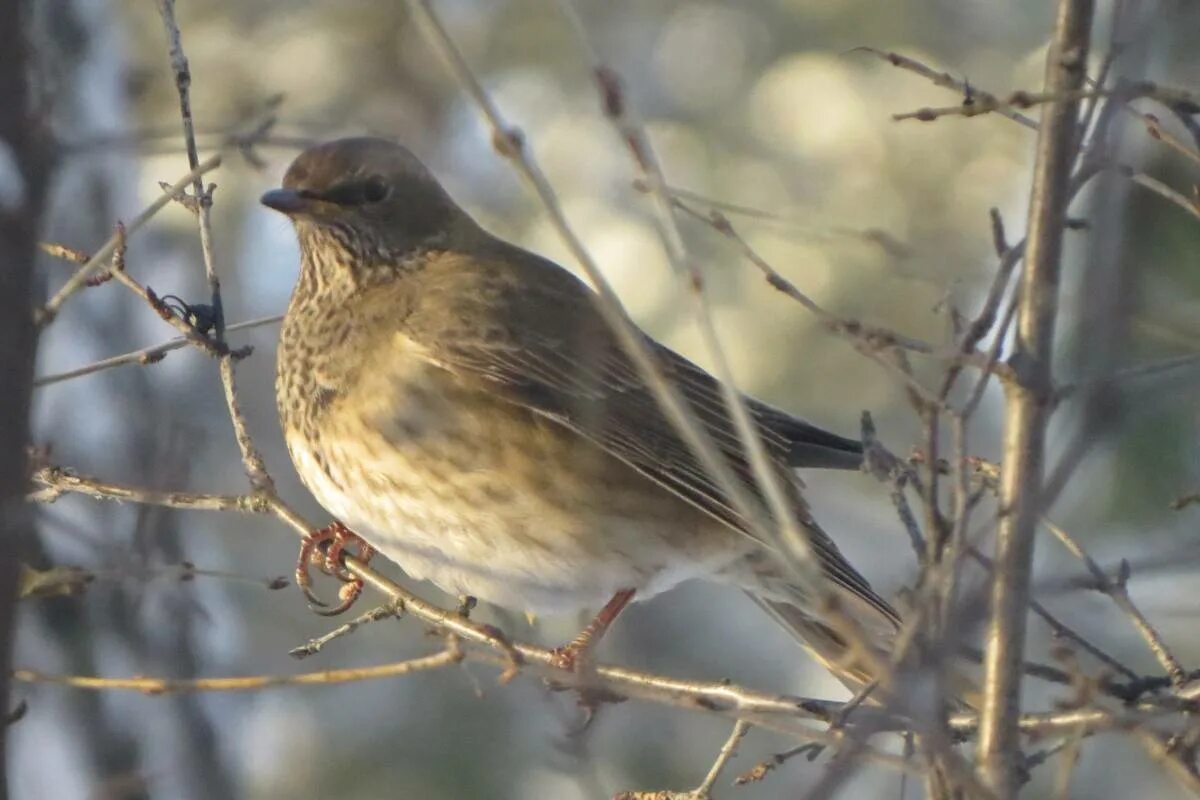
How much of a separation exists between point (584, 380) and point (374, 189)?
94cm

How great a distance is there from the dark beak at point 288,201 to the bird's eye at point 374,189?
0.23m

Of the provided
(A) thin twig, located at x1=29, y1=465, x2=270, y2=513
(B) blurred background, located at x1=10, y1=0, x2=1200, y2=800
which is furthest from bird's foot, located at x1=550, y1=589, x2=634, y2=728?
(B) blurred background, located at x1=10, y1=0, x2=1200, y2=800

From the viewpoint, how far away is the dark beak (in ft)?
16.4

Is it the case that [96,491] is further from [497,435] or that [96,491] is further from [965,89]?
[965,89]

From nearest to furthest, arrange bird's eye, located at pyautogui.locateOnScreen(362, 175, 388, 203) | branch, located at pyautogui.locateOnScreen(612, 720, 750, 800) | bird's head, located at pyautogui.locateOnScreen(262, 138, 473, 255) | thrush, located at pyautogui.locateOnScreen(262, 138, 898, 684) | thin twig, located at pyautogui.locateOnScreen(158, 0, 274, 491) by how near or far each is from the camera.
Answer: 1. branch, located at pyautogui.locateOnScreen(612, 720, 750, 800)
2. thin twig, located at pyautogui.locateOnScreen(158, 0, 274, 491)
3. thrush, located at pyautogui.locateOnScreen(262, 138, 898, 684)
4. bird's head, located at pyautogui.locateOnScreen(262, 138, 473, 255)
5. bird's eye, located at pyautogui.locateOnScreen(362, 175, 388, 203)

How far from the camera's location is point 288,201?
5070 mm

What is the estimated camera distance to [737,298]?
977cm

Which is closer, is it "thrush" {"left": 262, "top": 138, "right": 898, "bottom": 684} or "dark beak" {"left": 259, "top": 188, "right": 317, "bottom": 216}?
"thrush" {"left": 262, "top": 138, "right": 898, "bottom": 684}

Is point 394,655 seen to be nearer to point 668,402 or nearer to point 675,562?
point 675,562

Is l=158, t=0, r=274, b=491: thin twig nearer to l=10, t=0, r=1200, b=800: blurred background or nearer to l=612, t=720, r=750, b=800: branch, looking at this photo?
l=612, t=720, r=750, b=800: branch

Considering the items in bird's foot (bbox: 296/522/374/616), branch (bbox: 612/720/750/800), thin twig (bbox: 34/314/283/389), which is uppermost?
thin twig (bbox: 34/314/283/389)

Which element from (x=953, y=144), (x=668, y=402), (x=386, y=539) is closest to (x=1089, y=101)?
(x=668, y=402)

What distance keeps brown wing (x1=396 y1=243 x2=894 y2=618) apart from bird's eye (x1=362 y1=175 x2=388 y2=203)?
0.88 feet

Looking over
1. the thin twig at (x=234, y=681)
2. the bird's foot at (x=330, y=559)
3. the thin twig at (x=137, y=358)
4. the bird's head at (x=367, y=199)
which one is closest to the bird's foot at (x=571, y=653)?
the bird's foot at (x=330, y=559)
